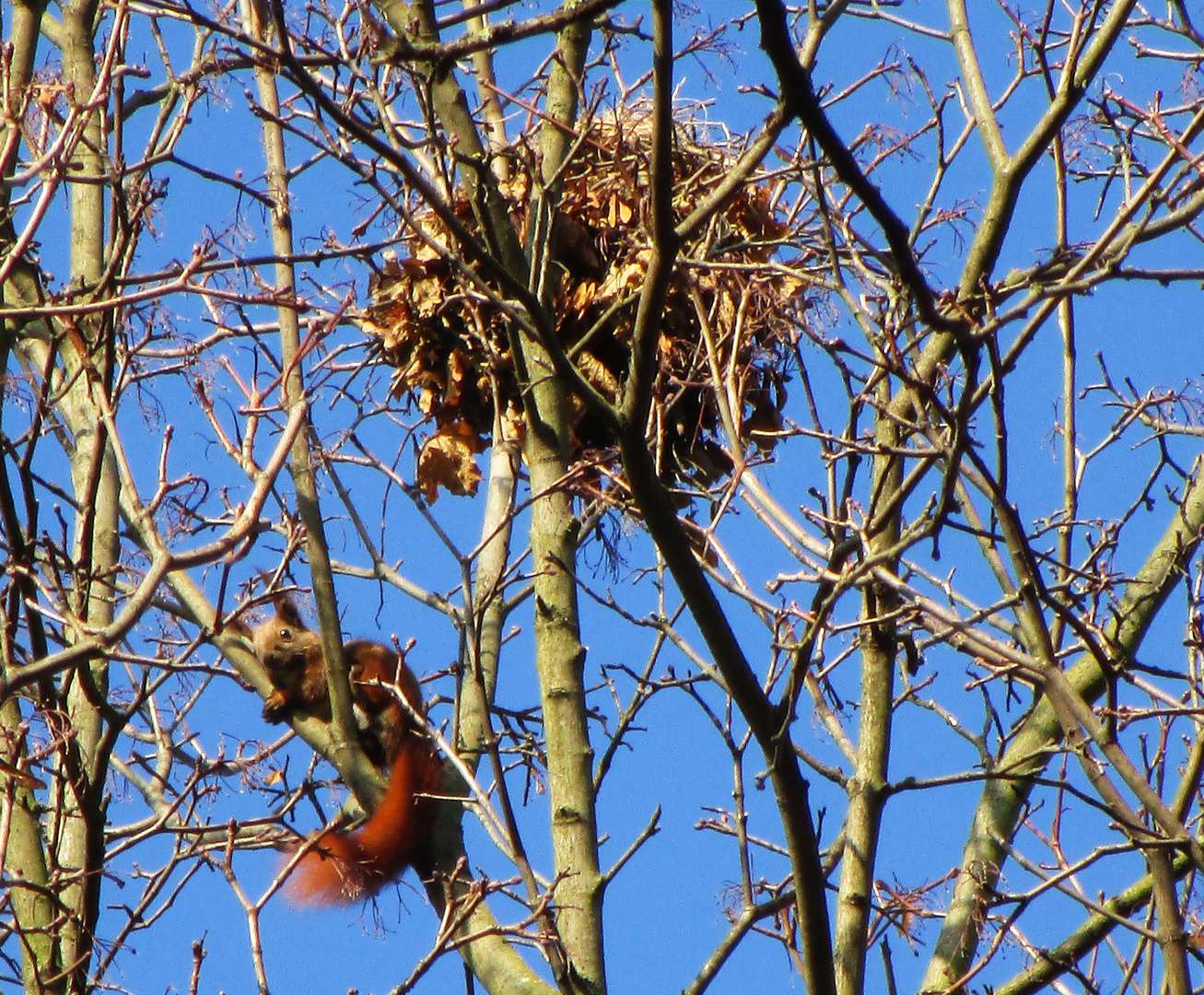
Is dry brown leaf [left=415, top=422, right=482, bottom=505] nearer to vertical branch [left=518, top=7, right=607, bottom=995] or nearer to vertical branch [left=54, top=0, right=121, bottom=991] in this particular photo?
vertical branch [left=518, top=7, right=607, bottom=995]

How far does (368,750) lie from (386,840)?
49 cm

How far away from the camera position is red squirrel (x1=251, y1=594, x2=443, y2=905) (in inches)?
162

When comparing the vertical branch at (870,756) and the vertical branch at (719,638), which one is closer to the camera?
the vertical branch at (719,638)

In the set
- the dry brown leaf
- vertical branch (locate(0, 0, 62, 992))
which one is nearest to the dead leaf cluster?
the dry brown leaf

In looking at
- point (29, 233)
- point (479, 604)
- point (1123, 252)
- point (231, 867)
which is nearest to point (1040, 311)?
point (1123, 252)

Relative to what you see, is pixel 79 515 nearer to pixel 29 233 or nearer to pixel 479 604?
pixel 29 233

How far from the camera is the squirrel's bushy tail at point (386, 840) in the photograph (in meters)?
4.09

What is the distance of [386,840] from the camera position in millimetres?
4188

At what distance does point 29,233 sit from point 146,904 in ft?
4.74

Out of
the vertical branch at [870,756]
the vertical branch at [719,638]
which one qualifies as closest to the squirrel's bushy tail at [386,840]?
the vertical branch at [870,756]

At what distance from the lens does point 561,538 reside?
390cm

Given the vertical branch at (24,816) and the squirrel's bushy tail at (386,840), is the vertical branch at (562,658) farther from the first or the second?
the vertical branch at (24,816)

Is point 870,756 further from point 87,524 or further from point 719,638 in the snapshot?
point 87,524

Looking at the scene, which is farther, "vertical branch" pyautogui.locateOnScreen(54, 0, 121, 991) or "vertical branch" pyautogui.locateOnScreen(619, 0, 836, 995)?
"vertical branch" pyautogui.locateOnScreen(54, 0, 121, 991)
